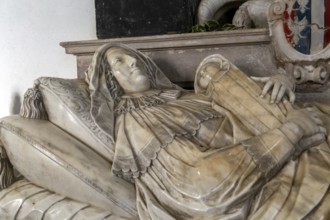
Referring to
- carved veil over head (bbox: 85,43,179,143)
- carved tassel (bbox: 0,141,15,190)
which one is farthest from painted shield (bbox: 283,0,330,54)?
carved tassel (bbox: 0,141,15,190)

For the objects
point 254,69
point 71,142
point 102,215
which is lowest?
point 102,215

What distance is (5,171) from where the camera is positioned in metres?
2.10

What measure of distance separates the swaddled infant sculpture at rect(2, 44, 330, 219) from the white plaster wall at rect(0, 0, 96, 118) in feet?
3.85

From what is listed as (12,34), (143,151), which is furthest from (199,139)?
(12,34)

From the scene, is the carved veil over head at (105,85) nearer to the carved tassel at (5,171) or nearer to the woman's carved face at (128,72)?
the woman's carved face at (128,72)

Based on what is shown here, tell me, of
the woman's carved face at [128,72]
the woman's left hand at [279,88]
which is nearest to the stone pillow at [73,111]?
the woman's carved face at [128,72]

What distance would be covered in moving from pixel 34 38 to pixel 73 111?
57.0 inches

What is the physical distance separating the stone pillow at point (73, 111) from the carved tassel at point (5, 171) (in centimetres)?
23

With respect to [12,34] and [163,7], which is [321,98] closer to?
[163,7]

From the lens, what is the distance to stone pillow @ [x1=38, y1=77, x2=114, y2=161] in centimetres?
201

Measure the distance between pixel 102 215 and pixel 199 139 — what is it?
1.44 feet

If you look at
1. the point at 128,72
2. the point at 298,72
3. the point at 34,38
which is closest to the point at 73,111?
the point at 128,72

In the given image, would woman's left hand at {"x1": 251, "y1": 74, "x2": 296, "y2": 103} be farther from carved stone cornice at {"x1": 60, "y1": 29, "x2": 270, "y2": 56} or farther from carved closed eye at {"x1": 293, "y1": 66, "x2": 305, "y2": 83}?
carved stone cornice at {"x1": 60, "y1": 29, "x2": 270, "y2": 56}

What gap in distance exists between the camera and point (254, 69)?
2373mm
